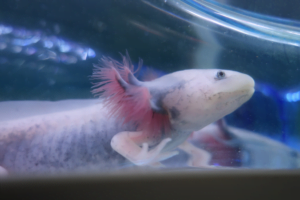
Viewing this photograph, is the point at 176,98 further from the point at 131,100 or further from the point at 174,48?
the point at 174,48

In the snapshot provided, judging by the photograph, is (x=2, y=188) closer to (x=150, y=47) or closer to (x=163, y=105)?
(x=163, y=105)

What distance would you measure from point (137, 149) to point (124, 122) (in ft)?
0.80

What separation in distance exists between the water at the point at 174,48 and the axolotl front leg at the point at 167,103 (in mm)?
319

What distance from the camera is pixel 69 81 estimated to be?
5.99ft

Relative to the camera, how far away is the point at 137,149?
1363mm

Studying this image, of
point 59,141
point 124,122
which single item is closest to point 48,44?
point 59,141

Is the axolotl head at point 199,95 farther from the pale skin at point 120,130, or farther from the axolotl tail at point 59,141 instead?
the axolotl tail at point 59,141

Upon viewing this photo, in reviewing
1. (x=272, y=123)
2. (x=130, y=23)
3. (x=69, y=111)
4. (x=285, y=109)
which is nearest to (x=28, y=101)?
(x=69, y=111)

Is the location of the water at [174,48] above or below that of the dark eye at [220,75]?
above

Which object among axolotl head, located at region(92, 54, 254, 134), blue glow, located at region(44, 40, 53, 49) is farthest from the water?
axolotl head, located at region(92, 54, 254, 134)

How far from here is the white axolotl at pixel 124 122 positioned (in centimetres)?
132

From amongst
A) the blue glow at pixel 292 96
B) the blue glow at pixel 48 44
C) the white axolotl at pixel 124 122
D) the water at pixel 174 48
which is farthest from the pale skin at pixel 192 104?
the blue glow at pixel 292 96

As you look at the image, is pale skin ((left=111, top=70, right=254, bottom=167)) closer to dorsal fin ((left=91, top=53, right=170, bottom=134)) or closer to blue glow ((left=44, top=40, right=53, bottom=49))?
dorsal fin ((left=91, top=53, right=170, bottom=134))

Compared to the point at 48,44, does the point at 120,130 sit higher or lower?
lower
